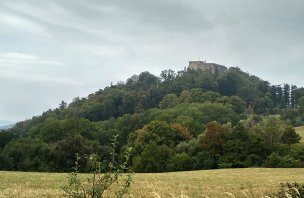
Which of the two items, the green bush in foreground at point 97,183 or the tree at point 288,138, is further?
the tree at point 288,138

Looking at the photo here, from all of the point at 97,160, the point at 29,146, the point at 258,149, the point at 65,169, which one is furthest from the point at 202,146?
the point at 97,160

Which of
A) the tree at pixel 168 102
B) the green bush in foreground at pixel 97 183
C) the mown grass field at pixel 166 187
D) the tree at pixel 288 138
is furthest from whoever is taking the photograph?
the tree at pixel 168 102

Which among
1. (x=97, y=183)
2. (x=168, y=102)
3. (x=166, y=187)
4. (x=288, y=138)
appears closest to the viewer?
(x=97, y=183)

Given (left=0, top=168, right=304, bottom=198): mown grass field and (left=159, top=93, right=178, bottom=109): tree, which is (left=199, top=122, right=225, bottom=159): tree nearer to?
(left=0, top=168, right=304, bottom=198): mown grass field

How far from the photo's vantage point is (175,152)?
9006 cm

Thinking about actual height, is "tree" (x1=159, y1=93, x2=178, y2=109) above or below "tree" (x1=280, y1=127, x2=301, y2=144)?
above

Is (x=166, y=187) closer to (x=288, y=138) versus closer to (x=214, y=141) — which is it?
(x=214, y=141)

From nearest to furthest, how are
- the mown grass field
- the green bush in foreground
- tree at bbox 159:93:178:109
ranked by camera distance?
the green bush in foreground
the mown grass field
tree at bbox 159:93:178:109

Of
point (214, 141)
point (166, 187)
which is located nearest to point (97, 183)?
point (166, 187)

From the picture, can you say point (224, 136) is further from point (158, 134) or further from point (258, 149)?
point (158, 134)

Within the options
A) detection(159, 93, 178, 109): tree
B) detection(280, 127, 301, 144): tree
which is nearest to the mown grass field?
detection(280, 127, 301, 144): tree

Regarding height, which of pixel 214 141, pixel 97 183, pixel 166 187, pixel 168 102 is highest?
pixel 168 102

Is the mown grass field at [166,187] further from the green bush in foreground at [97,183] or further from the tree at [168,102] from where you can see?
the tree at [168,102]

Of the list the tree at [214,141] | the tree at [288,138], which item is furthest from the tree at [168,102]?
the tree at [214,141]
